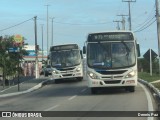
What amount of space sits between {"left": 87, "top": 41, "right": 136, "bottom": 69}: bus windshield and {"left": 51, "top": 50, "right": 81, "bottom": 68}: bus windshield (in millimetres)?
13353

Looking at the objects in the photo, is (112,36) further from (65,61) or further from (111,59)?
(65,61)

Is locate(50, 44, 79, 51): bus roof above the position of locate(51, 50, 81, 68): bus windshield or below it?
above

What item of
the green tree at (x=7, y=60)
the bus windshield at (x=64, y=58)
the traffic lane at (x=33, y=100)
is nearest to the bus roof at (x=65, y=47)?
the bus windshield at (x=64, y=58)

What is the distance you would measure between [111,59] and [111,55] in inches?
9.1

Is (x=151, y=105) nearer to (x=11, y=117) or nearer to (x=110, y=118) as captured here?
(x=110, y=118)

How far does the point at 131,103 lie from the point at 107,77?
15.6 ft

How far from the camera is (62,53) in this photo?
38.8 metres

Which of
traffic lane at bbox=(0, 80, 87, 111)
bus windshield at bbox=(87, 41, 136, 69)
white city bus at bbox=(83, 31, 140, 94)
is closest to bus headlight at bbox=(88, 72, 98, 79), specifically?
white city bus at bbox=(83, 31, 140, 94)

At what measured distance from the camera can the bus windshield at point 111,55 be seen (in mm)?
24906

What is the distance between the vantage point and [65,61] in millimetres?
38844

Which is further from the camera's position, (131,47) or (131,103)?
(131,47)

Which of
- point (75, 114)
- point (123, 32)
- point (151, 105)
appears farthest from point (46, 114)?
point (123, 32)

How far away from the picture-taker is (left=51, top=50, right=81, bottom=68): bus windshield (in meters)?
38.8

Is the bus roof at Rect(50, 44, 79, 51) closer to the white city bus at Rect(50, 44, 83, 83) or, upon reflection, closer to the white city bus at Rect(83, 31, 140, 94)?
the white city bus at Rect(50, 44, 83, 83)
